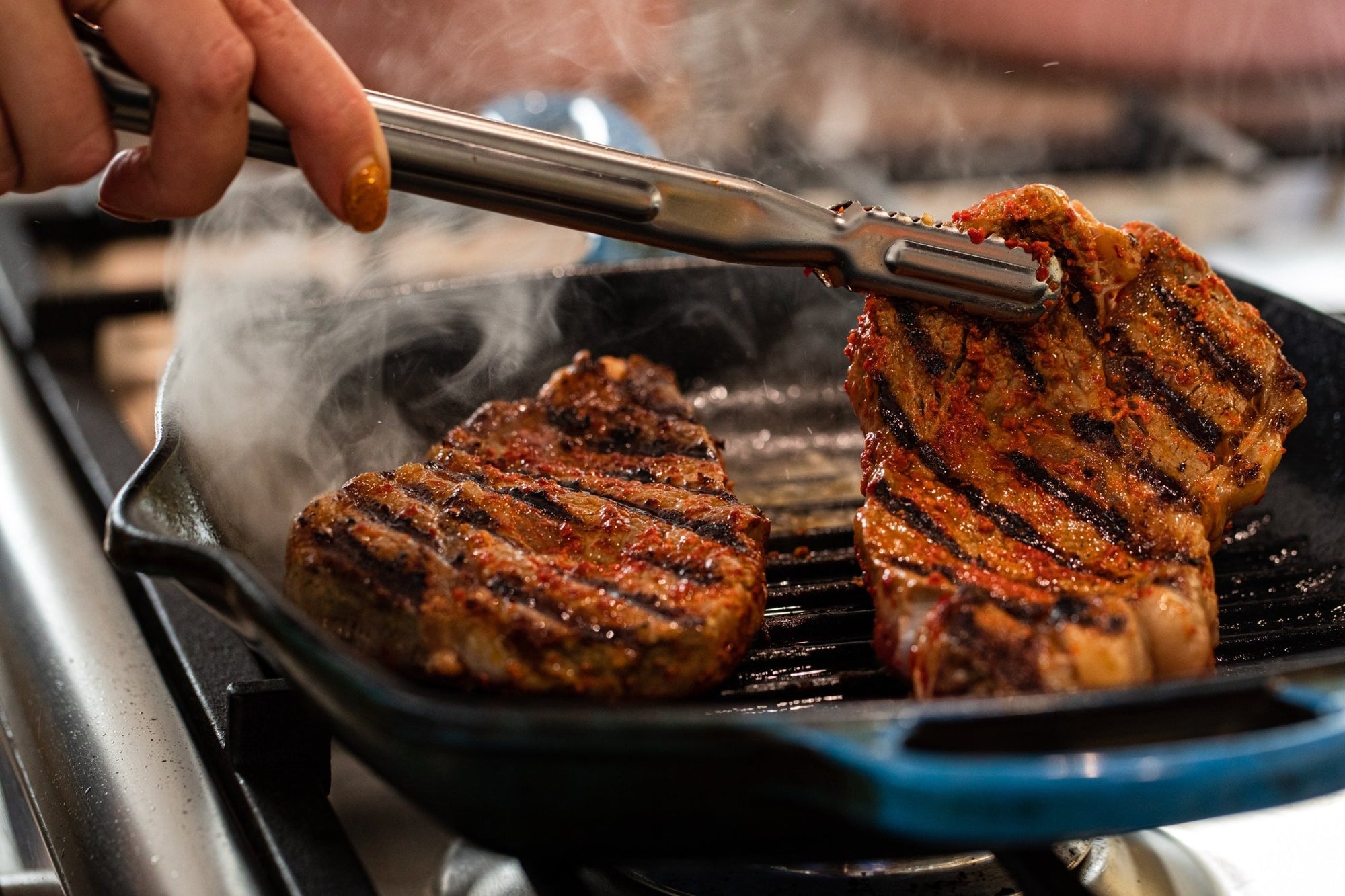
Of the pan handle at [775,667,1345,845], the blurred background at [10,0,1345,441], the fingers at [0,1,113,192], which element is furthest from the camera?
the blurred background at [10,0,1345,441]

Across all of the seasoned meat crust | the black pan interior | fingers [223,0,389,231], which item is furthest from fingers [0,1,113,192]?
the black pan interior

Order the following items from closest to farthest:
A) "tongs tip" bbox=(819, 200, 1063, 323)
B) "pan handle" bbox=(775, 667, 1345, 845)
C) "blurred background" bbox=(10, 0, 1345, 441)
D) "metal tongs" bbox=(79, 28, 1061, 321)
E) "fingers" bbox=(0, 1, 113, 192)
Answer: "pan handle" bbox=(775, 667, 1345, 845), "fingers" bbox=(0, 1, 113, 192), "metal tongs" bbox=(79, 28, 1061, 321), "tongs tip" bbox=(819, 200, 1063, 323), "blurred background" bbox=(10, 0, 1345, 441)

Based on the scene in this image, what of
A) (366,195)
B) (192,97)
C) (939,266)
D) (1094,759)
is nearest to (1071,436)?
(939,266)

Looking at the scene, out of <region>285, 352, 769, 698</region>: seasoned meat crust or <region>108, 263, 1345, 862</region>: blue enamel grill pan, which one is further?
<region>285, 352, 769, 698</region>: seasoned meat crust

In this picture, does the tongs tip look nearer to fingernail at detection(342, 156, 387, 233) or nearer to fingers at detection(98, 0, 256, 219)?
fingernail at detection(342, 156, 387, 233)

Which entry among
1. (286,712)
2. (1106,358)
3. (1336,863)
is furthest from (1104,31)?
(286,712)

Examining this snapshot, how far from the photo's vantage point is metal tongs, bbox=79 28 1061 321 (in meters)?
1.51

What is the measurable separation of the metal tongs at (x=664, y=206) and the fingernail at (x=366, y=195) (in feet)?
0.16

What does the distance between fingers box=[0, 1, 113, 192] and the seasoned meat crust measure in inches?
22.2

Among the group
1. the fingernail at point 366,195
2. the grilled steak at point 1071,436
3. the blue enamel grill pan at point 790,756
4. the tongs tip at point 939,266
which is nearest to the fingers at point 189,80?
the fingernail at point 366,195

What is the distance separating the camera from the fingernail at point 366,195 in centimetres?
146

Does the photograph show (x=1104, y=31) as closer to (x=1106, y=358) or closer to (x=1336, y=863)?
(x=1106, y=358)

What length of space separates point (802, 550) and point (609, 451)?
40cm

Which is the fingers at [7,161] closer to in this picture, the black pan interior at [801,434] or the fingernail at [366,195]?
the fingernail at [366,195]
